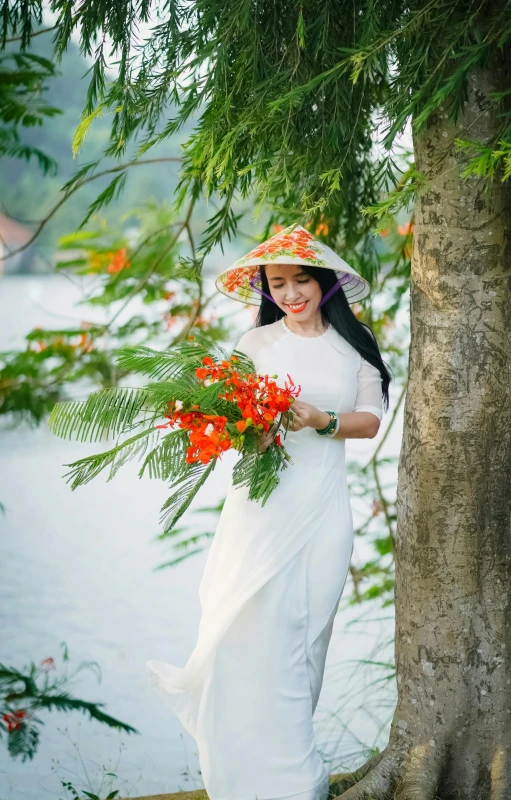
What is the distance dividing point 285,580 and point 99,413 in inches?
29.5

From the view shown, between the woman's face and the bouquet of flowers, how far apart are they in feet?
1.02

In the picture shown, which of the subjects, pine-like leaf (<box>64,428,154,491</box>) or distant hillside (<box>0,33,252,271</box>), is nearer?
pine-like leaf (<box>64,428,154,491</box>)

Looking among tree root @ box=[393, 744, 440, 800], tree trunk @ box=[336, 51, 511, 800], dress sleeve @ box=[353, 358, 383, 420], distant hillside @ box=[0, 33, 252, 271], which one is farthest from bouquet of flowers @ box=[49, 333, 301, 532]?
distant hillside @ box=[0, 33, 252, 271]

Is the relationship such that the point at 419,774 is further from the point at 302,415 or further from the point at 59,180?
the point at 59,180

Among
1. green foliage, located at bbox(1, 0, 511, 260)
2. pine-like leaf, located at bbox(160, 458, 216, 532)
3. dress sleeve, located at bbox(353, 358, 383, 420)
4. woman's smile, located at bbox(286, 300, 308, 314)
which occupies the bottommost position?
pine-like leaf, located at bbox(160, 458, 216, 532)

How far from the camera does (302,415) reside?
262 cm

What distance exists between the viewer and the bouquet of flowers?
8.19ft

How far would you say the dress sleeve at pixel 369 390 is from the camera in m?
2.87

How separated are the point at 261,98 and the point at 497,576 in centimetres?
151

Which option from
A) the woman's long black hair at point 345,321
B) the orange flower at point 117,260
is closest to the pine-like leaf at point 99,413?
the woman's long black hair at point 345,321

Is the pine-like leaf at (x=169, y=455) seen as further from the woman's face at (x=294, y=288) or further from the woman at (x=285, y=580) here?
the woman's face at (x=294, y=288)

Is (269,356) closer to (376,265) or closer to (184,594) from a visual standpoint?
(376,265)

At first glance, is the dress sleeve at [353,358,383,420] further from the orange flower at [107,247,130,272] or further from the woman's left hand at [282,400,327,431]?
the orange flower at [107,247,130,272]

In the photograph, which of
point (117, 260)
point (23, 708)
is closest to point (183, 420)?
point (23, 708)
